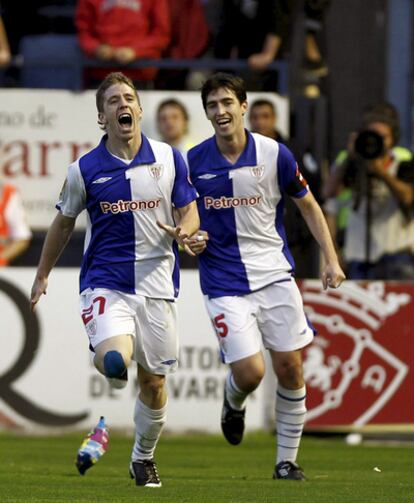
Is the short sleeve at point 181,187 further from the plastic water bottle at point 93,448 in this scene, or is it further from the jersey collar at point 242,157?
the plastic water bottle at point 93,448

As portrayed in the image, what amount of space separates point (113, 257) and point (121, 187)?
411 mm

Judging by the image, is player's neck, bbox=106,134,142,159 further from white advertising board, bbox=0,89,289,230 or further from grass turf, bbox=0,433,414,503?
white advertising board, bbox=0,89,289,230

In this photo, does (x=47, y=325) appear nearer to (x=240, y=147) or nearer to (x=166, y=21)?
(x=166, y=21)

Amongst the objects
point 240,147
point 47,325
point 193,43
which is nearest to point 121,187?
point 240,147

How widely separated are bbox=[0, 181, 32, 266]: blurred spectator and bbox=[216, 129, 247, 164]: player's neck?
15.3 feet

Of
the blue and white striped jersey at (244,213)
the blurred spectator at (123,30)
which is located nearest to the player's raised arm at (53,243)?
the blue and white striped jersey at (244,213)

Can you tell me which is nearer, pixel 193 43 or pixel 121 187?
pixel 121 187

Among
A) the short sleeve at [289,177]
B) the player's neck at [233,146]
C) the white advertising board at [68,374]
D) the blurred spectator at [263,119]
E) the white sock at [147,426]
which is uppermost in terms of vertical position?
the player's neck at [233,146]

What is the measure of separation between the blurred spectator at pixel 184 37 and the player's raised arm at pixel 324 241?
17.8ft

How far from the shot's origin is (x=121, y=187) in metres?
8.83

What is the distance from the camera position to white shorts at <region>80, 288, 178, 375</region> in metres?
8.77

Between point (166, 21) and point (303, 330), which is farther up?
point (166, 21)

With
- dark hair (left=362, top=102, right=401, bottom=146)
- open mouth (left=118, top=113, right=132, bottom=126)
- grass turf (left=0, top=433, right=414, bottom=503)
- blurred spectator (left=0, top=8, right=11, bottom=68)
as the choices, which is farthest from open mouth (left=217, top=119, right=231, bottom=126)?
blurred spectator (left=0, top=8, right=11, bottom=68)

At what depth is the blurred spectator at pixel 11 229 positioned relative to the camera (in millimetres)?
14016
